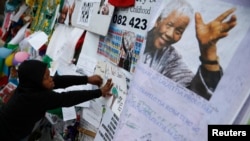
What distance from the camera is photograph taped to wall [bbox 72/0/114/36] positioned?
1587 mm

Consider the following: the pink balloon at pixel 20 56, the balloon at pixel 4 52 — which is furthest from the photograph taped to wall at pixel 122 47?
the balloon at pixel 4 52

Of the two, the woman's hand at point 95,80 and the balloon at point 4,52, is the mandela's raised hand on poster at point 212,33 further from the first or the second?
the balloon at point 4,52

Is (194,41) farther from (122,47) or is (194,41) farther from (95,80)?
(95,80)

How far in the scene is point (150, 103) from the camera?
996mm

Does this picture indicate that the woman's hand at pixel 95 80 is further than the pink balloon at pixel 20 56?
No

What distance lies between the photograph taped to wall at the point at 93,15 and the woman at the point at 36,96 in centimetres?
27

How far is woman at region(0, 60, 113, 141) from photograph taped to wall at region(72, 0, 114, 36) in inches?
10.6

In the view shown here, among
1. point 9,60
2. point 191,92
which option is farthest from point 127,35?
point 9,60

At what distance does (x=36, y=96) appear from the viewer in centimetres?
148

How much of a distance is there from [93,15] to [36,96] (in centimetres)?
55

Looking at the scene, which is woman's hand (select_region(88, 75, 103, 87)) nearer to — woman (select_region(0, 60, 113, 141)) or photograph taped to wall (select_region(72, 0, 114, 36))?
woman (select_region(0, 60, 113, 141))

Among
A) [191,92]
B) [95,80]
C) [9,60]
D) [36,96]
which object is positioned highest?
[191,92]

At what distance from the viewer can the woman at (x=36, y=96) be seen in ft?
4.88

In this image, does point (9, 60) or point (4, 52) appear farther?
point (4, 52)
